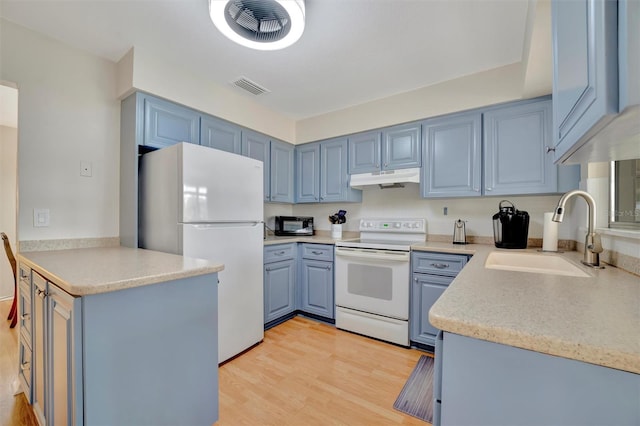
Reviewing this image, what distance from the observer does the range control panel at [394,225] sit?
276cm

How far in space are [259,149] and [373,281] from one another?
6.10ft

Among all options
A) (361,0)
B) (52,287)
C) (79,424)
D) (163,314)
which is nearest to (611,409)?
(163,314)

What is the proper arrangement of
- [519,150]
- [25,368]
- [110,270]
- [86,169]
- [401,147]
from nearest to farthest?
[110,270]
[25,368]
[86,169]
[519,150]
[401,147]

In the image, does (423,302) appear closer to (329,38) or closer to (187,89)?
(329,38)

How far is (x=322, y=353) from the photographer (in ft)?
7.29

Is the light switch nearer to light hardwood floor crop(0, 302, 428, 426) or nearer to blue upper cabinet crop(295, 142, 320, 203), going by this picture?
light hardwood floor crop(0, 302, 428, 426)

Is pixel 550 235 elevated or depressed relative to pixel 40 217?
depressed

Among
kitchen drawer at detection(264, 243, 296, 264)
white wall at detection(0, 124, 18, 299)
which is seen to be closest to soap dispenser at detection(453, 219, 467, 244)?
kitchen drawer at detection(264, 243, 296, 264)

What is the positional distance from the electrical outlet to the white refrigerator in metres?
0.37

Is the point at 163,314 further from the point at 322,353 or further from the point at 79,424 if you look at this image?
the point at 322,353

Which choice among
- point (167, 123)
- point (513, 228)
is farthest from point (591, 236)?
point (167, 123)

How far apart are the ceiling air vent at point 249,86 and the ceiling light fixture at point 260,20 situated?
875 mm

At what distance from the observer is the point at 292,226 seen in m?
3.33

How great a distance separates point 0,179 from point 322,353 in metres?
4.46
